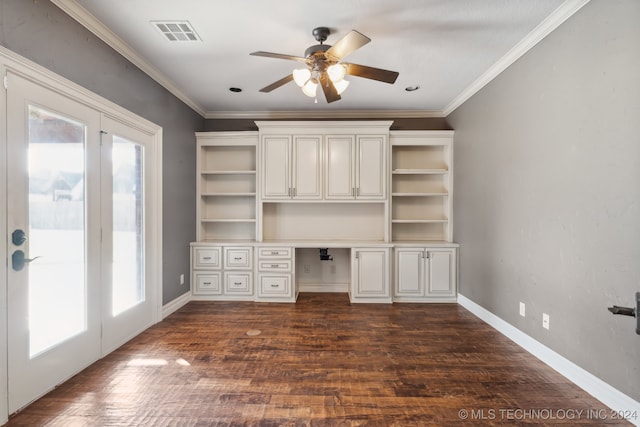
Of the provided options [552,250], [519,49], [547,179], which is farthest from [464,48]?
[552,250]

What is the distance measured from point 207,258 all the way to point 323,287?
1.78 metres

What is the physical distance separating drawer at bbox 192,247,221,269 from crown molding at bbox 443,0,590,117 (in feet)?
12.8

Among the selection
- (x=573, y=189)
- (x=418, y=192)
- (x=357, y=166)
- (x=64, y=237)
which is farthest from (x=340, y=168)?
(x=64, y=237)

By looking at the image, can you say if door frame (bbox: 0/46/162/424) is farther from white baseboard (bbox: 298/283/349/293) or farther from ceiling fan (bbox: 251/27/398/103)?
white baseboard (bbox: 298/283/349/293)

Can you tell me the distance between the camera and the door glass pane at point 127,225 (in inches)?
102

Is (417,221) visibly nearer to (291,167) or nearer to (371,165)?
(371,165)

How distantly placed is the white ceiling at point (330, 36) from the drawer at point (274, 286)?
2.47m

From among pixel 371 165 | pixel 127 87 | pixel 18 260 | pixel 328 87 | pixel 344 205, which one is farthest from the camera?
pixel 344 205

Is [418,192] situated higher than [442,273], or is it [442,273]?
[418,192]

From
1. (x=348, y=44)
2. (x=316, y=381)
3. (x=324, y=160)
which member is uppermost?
(x=348, y=44)

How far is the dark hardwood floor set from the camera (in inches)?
68.3

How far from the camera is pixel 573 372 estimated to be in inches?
81.6

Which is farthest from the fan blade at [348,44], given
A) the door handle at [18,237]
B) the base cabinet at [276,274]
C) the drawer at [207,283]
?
the drawer at [207,283]

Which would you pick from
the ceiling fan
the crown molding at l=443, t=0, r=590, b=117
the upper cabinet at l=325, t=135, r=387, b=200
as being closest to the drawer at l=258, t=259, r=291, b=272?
the upper cabinet at l=325, t=135, r=387, b=200
